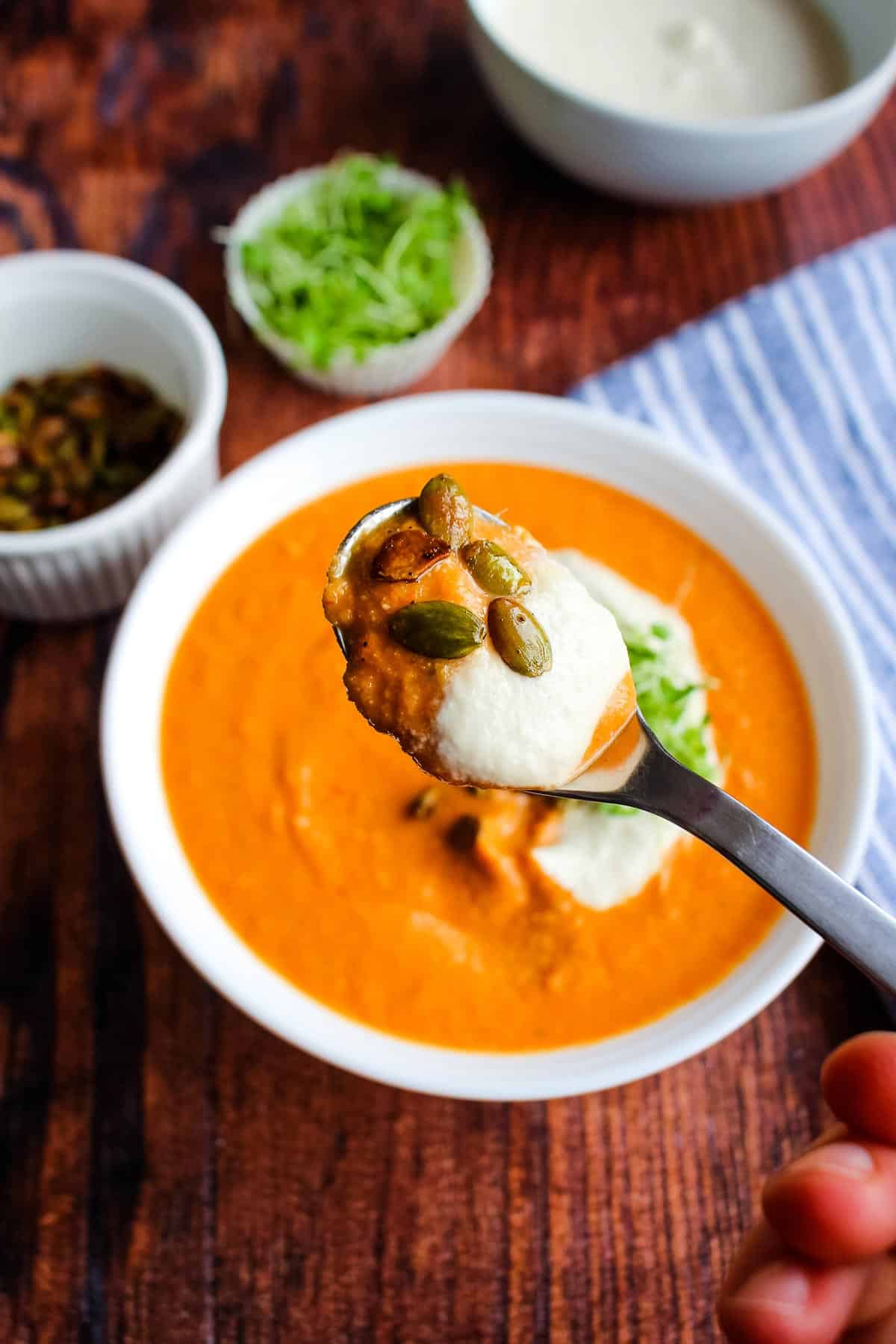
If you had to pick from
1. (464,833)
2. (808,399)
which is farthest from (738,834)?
(808,399)

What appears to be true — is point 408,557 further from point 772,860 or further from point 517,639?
point 772,860

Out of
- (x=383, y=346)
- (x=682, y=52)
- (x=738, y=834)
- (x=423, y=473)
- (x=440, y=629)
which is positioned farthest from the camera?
(x=682, y=52)

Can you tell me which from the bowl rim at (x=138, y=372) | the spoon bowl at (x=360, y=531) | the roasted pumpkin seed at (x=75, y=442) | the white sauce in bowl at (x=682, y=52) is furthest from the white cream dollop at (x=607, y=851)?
the white sauce in bowl at (x=682, y=52)

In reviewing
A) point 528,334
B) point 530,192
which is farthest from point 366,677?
point 530,192

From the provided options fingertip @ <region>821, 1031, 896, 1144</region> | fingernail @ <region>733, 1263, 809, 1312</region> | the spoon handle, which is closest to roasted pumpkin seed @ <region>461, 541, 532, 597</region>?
the spoon handle

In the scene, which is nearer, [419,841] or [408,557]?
[408,557]
